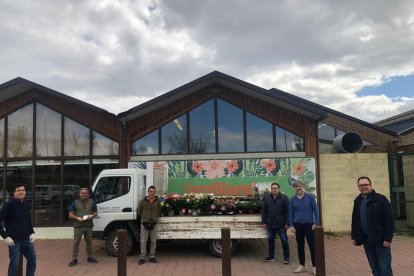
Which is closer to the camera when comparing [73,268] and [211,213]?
[73,268]

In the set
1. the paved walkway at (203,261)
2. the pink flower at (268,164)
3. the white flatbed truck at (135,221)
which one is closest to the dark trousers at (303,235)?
the paved walkway at (203,261)

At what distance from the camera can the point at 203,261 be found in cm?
901

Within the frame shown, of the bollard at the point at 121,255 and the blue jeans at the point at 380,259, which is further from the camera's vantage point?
the bollard at the point at 121,255

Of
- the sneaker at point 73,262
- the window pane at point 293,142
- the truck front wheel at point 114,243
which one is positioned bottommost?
the sneaker at point 73,262

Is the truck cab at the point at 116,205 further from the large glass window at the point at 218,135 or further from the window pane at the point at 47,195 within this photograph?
the window pane at the point at 47,195

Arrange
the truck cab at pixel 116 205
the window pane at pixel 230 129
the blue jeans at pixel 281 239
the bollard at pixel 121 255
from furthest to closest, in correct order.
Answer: the window pane at pixel 230 129
the truck cab at pixel 116 205
the blue jeans at pixel 281 239
the bollard at pixel 121 255

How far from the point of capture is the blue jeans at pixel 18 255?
255 inches

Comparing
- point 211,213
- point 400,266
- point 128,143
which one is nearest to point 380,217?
point 400,266

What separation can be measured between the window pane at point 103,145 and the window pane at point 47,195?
4.43ft

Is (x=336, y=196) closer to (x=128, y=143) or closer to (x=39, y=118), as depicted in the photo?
(x=128, y=143)

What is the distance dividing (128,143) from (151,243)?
4.66 m

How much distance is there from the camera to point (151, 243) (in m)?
9.09

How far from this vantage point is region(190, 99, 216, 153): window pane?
511 inches

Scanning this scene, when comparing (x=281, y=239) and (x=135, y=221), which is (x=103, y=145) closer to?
(x=135, y=221)
